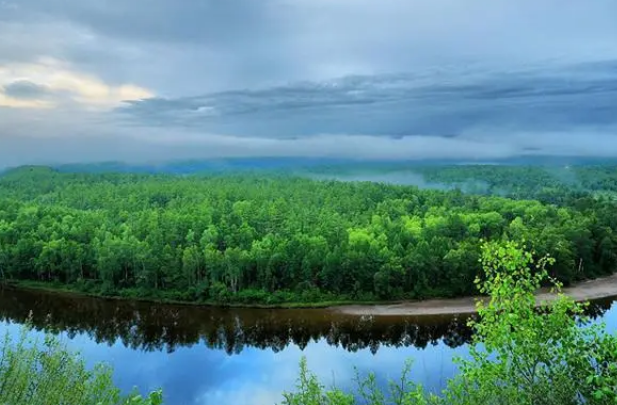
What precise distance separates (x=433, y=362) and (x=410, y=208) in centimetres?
4658

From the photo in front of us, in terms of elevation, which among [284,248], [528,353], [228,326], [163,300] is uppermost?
[528,353]

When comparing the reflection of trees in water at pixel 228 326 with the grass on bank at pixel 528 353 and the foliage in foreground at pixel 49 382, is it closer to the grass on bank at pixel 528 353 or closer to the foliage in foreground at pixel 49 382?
the foliage in foreground at pixel 49 382

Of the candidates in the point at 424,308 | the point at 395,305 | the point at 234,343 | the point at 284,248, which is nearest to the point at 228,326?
the point at 234,343

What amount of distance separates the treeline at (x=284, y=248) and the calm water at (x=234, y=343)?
130 inches

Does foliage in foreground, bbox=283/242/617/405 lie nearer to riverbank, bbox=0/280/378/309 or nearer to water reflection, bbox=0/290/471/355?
water reflection, bbox=0/290/471/355

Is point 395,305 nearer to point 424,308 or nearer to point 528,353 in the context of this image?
point 424,308

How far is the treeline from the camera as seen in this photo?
49.6m

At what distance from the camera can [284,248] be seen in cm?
5184

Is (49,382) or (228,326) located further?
(228,326)

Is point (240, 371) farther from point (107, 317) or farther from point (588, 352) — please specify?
point (588, 352)

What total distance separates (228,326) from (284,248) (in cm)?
1069

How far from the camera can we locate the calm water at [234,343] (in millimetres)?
32312

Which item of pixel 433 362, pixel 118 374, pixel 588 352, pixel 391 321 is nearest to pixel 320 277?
pixel 391 321

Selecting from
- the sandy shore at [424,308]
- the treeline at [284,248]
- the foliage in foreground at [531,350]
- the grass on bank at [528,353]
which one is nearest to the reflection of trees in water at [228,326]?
the sandy shore at [424,308]
